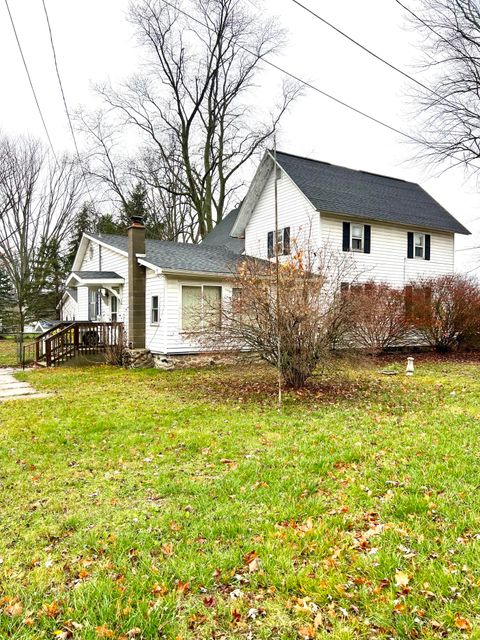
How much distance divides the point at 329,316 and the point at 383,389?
7.86 feet

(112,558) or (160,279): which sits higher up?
(160,279)

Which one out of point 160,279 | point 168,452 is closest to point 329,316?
point 168,452

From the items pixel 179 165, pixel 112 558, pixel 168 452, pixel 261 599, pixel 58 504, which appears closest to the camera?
pixel 261 599

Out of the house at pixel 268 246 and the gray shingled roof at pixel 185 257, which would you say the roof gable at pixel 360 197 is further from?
the gray shingled roof at pixel 185 257

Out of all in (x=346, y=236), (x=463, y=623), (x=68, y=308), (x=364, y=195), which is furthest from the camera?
(x=68, y=308)

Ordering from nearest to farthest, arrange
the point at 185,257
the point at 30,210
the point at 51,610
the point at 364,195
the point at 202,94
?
1. the point at 51,610
2. the point at 185,257
3. the point at 364,195
4. the point at 30,210
5. the point at 202,94

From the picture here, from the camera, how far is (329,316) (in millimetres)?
8312

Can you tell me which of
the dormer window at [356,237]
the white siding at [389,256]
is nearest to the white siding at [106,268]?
the white siding at [389,256]

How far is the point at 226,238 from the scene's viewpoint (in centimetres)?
2236

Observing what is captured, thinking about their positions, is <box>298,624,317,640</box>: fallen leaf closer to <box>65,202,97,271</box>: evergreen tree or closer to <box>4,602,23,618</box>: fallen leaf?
<box>4,602,23,618</box>: fallen leaf

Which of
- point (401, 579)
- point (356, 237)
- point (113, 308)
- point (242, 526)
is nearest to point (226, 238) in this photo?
point (356, 237)

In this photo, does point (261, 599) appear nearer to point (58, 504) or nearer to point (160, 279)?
point (58, 504)

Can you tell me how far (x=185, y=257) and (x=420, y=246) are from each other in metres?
10.7

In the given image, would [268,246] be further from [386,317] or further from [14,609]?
[14,609]
